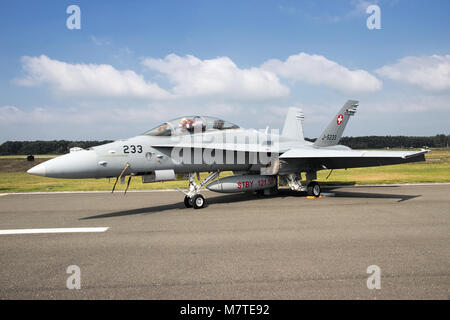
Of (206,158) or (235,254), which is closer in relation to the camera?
A: (235,254)

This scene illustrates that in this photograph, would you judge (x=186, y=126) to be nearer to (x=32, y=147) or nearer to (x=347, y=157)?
(x=347, y=157)

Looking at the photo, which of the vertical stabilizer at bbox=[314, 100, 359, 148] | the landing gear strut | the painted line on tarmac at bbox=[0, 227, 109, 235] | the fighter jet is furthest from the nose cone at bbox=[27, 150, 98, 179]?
the vertical stabilizer at bbox=[314, 100, 359, 148]

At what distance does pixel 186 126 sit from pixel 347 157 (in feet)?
18.5

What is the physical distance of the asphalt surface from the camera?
3.62 meters

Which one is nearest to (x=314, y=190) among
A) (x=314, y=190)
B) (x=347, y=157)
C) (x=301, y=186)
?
(x=314, y=190)

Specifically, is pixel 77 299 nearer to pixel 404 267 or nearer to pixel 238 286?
pixel 238 286

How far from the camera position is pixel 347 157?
10406 millimetres

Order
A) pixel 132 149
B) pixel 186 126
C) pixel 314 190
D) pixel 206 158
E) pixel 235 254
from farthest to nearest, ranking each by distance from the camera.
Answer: pixel 314 190 < pixel 206 158 < pixel 186 126 < pixel 132 149 < pixel 235 254

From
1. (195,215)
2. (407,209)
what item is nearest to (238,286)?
(195,215)

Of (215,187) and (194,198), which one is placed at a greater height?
(215,187)

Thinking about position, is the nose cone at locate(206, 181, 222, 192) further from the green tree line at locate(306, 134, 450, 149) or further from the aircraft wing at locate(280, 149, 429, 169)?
the green tree line at locate(306, 134, 450, 149)

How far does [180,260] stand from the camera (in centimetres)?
470

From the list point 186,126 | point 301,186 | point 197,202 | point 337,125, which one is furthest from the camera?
point 337,125

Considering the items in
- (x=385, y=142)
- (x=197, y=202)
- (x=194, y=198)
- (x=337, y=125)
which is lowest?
(x=197, y=202)
